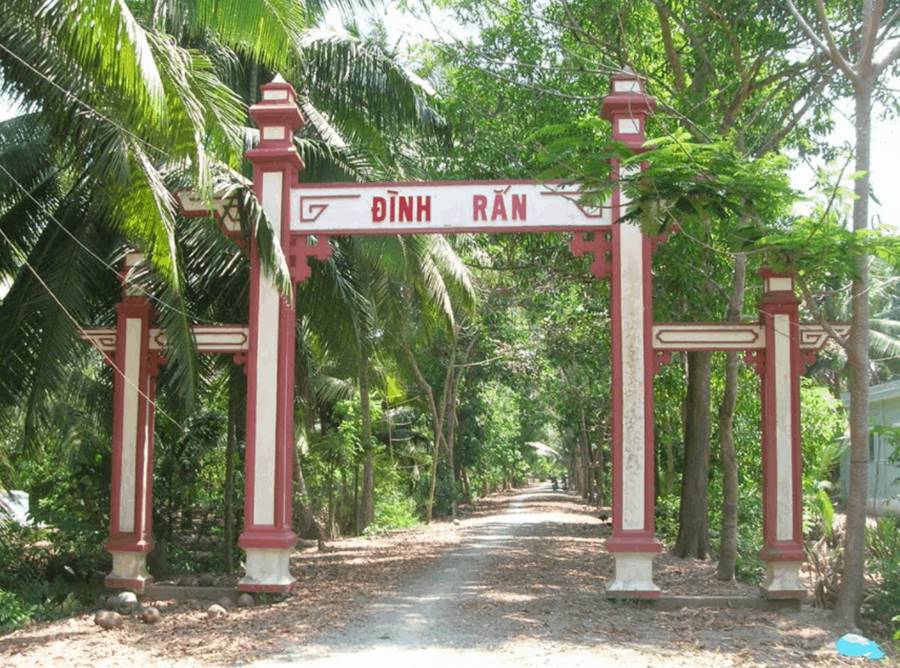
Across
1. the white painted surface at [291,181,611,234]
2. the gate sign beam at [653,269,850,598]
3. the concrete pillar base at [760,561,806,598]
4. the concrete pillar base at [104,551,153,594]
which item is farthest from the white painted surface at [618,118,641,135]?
the concrete pillar base at [104,551,153,594]

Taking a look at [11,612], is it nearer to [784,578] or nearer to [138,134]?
[138,134]

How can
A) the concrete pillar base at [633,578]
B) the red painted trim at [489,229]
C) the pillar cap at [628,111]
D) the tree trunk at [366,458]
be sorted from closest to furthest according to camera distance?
the concrete pillar base at [633,578], the pillar cap at [628,111], the red painted trim at [489,229], the tree trunk at [366,458]

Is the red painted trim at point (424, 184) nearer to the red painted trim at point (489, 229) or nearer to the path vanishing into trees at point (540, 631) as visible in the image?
the red painted trim at point (489, 229)

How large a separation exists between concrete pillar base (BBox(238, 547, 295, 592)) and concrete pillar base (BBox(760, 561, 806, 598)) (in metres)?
5.11

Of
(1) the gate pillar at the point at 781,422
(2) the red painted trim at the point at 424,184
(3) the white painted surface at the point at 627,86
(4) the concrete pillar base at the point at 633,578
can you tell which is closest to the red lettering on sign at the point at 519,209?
(2) the red painted trim at the point at 424,184

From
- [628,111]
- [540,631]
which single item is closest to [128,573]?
[540,631]

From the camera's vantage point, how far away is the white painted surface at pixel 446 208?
11.0 m

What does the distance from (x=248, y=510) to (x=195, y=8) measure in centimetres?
515

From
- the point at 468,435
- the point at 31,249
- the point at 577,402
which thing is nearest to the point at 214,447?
the point at 31,249

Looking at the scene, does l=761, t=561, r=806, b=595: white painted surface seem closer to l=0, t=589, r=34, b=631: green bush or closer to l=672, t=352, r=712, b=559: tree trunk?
l=672, t=352, r=712, b=559: tree trunk

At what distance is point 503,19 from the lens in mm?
15234

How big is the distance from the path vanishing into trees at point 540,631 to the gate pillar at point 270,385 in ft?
4.04

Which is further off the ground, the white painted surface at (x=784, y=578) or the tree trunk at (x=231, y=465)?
the tree trunk at (x=231, y=465)

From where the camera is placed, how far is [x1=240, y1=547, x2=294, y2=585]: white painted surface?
1072 centimetres
